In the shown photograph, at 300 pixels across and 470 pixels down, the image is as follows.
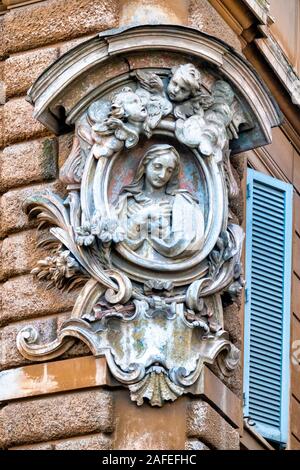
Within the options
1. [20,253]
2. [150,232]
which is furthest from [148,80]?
[20,253]

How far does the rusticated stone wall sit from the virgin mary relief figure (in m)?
0.59

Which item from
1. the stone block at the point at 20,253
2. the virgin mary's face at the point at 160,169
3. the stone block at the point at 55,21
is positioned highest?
the stone block at the point at 55,21

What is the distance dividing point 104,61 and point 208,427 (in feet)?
8.86

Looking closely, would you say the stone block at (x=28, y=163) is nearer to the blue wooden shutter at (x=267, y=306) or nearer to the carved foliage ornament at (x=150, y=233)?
the carved foliage ornament at (x=150, y=233)

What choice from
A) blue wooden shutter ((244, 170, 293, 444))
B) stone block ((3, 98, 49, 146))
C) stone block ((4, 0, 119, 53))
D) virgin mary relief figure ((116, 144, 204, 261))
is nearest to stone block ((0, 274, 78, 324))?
virgin mary relief figure ((116, 144, 204, 261))

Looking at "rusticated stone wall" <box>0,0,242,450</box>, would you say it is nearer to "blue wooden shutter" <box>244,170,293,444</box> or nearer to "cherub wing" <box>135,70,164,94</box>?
"cherub wing" <box>135,70,164,94</box>

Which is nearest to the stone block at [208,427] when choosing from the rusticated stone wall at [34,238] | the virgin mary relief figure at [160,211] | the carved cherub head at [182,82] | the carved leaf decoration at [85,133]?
the rusticated stone wall at [34,238]

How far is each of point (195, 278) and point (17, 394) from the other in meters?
1.49

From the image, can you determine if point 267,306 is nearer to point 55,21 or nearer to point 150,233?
point 150,233

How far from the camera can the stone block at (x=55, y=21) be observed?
23.7 meters

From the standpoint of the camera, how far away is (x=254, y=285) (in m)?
25.0

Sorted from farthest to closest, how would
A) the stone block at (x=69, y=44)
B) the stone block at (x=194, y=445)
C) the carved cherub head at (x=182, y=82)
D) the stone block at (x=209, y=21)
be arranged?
the stone block at (x=209, y=21)
the stone block at (x=69, y=44)
the carved cherub head at (x=182, y=82)
the stone block at (x=194, y=445)

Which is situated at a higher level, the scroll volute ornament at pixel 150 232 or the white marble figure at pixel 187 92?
the white marble figure at pixel 187 92

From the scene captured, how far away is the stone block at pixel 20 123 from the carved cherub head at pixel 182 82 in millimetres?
1091
